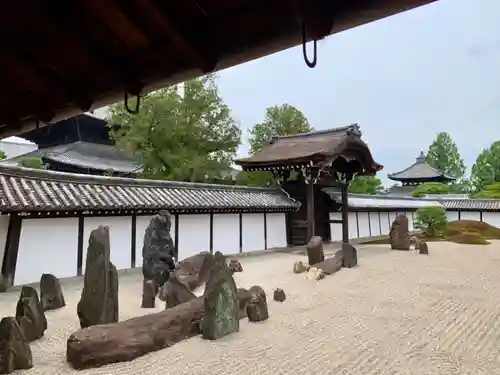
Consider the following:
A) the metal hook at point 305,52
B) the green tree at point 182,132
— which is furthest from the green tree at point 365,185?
the metal hook at point 305,52

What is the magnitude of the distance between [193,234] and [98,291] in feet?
24.6

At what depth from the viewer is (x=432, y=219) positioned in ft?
68.0

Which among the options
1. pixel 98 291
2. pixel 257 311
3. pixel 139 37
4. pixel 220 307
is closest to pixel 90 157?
pixel 98 291

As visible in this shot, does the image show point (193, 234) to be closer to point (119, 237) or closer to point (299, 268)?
point (119, 237)

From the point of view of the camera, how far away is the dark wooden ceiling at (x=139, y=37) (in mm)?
1818

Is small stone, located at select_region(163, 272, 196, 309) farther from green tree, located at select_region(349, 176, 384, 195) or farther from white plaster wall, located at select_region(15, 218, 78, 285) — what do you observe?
green tree, located at select_region(349, 176, 384, 195)

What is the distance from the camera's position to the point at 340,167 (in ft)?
57.4

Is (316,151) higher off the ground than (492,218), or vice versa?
(316,151)

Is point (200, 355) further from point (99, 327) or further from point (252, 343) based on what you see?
point (99, 327)

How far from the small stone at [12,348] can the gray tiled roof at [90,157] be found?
17.0m

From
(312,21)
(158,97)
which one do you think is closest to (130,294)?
(312,21)

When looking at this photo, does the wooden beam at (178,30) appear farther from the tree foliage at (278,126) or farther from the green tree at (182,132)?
the tree foliage at (278,126)

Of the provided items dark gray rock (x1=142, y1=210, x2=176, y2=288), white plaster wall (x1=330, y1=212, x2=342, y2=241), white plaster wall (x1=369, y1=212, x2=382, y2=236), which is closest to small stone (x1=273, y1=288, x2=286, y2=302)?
dark gray rock (x1=142, y1=210, x2=176, y2=288)

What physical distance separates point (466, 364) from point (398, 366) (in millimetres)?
765
